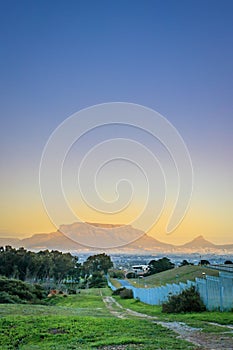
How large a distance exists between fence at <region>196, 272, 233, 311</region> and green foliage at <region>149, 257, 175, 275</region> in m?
81.8

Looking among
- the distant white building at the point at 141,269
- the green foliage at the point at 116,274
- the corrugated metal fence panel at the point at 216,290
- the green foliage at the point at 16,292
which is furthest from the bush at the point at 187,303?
the distant white building at the point at 141,269

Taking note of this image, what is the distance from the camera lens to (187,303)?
22688mm

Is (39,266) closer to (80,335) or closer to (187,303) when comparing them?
(187,303)

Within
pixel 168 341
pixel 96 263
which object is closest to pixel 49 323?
pixel 168 341

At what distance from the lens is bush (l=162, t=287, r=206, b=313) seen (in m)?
22.4

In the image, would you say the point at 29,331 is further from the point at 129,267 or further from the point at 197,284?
the point at 129,267

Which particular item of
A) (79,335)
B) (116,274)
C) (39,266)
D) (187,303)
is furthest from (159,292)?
(116,274)

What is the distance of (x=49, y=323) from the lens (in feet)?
54.8

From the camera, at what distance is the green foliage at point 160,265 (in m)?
103

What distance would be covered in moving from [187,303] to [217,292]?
2.59 metres

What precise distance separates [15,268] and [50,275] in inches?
504

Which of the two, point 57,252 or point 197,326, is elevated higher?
point 57,252

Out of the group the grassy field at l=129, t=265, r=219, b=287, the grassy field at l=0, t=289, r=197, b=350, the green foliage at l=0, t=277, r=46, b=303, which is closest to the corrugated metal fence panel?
the grassy field at l=0, t=289, r=197, b=350

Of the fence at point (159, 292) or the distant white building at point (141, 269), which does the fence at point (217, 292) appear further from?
the distant white building at point (141, 269)
